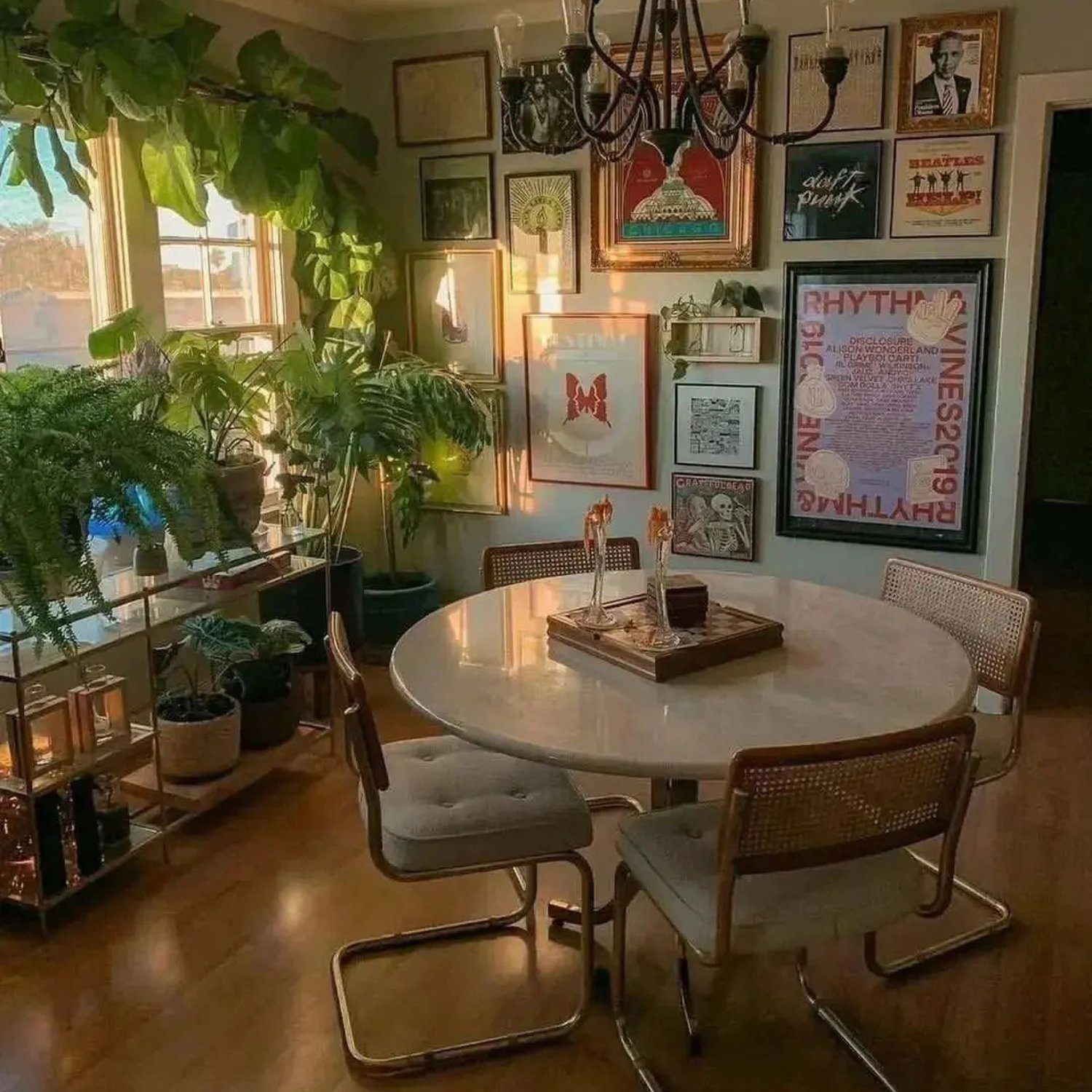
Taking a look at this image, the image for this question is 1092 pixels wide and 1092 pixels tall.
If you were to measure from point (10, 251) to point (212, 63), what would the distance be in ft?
3.01

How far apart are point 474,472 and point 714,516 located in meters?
0.98

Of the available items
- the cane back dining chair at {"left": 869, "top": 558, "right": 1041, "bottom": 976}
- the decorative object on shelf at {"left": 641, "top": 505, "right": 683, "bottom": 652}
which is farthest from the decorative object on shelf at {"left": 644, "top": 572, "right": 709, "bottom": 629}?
the cane back dining chair at {"left": 869, "top": 558, "right": 1041, "bottom": 976}

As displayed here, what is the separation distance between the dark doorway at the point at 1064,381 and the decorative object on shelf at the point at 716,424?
2.53 metres

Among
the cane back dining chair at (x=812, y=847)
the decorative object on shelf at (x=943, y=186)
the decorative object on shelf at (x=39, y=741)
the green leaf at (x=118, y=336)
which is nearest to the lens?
the cane back dining chair at (x=812, y=847)

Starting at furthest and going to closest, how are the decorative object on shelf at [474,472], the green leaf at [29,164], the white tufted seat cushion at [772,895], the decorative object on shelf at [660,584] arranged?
the decorative object on shelf at [474,472] < the green leaf at [29,164] < the decorative object on shelf at [660,584] < the white tufted seat cushion at [772,895]

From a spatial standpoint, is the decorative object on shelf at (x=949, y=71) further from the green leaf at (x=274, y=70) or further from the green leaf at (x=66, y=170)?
the green leaf at (x=66, y=170)

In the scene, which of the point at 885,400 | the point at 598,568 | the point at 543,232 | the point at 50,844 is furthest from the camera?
the point at 543,232

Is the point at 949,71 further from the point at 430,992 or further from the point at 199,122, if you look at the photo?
the point at 430,992

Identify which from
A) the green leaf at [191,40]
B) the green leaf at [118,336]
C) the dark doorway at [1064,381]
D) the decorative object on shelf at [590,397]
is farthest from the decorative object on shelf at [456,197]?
the dark doorway at [1064,381]

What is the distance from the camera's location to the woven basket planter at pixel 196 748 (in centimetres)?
314

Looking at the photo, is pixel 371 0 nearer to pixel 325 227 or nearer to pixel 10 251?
pixel 325 227

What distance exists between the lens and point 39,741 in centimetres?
273

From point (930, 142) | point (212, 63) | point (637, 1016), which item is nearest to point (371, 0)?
point (212, 63)

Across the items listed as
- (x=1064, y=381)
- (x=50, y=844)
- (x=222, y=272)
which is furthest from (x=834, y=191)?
(x=1064, y=381)
